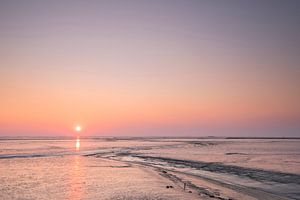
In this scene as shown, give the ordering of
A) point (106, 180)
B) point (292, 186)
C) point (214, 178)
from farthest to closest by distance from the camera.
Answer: point (214, 178)
point (106, 180)
point (292, 186)

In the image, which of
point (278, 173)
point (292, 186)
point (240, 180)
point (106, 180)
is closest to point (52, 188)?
point (106, 180)

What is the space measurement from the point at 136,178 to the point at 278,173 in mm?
11994

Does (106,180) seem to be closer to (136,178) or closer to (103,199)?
(136,178)

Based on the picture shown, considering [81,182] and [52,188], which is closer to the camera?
[52,188]

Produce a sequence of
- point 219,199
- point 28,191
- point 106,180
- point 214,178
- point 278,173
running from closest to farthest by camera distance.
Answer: point 219,199 → point 28,191 → point 106,180 → point 214,178 → point 278,173

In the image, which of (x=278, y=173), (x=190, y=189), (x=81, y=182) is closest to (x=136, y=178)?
(x=81, y=182)

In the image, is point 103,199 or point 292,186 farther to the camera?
point 292,186

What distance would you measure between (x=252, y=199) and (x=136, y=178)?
30.5 feet

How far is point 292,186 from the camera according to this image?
19.4 metres

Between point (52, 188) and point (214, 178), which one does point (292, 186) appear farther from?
point (52, 188)

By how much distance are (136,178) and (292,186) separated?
10.5 meters

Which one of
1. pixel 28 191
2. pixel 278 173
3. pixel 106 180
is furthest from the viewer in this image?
pixel 278 173

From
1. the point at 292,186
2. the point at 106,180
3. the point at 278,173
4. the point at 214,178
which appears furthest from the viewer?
the point at 278,173

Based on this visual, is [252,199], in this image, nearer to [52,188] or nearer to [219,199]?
[219,199]
